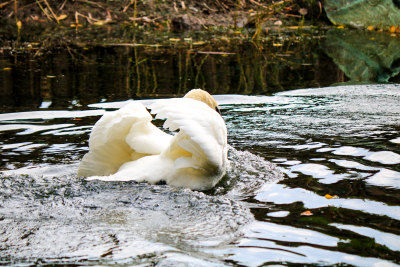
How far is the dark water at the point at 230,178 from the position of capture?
2906 millimetres

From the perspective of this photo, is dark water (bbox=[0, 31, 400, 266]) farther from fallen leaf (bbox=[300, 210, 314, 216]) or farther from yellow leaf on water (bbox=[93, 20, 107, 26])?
yellow leaf on water (bbox=[93, 20, 107, 26])

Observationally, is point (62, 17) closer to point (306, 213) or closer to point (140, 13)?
point (140, 13)

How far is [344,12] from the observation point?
15453mm

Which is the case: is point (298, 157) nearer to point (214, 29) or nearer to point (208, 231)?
point (208, 231)

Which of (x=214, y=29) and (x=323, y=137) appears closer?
(x=323, y=137)

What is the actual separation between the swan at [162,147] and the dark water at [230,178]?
0.42 feet

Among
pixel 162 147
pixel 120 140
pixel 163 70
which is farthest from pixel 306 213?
pixel 163 70

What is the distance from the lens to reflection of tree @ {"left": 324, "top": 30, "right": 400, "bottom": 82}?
8984 millimetres

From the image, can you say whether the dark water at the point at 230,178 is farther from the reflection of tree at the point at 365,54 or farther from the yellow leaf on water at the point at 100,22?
the yellow leaf on water at the point at 100,22

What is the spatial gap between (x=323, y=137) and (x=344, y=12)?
36.2 ft

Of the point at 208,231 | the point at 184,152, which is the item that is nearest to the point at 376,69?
the point at 184,152

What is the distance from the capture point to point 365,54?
35.9 feet

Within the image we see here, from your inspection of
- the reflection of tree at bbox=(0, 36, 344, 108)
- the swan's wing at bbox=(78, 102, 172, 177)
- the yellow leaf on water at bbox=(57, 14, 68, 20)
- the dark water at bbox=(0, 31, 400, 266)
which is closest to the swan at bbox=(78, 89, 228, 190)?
the swan's wing at bbox=(78, 102, 172, 177)

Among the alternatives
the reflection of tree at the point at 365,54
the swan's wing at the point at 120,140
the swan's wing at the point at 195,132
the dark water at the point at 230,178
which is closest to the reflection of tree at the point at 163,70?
the dark water at the point at 230,178
